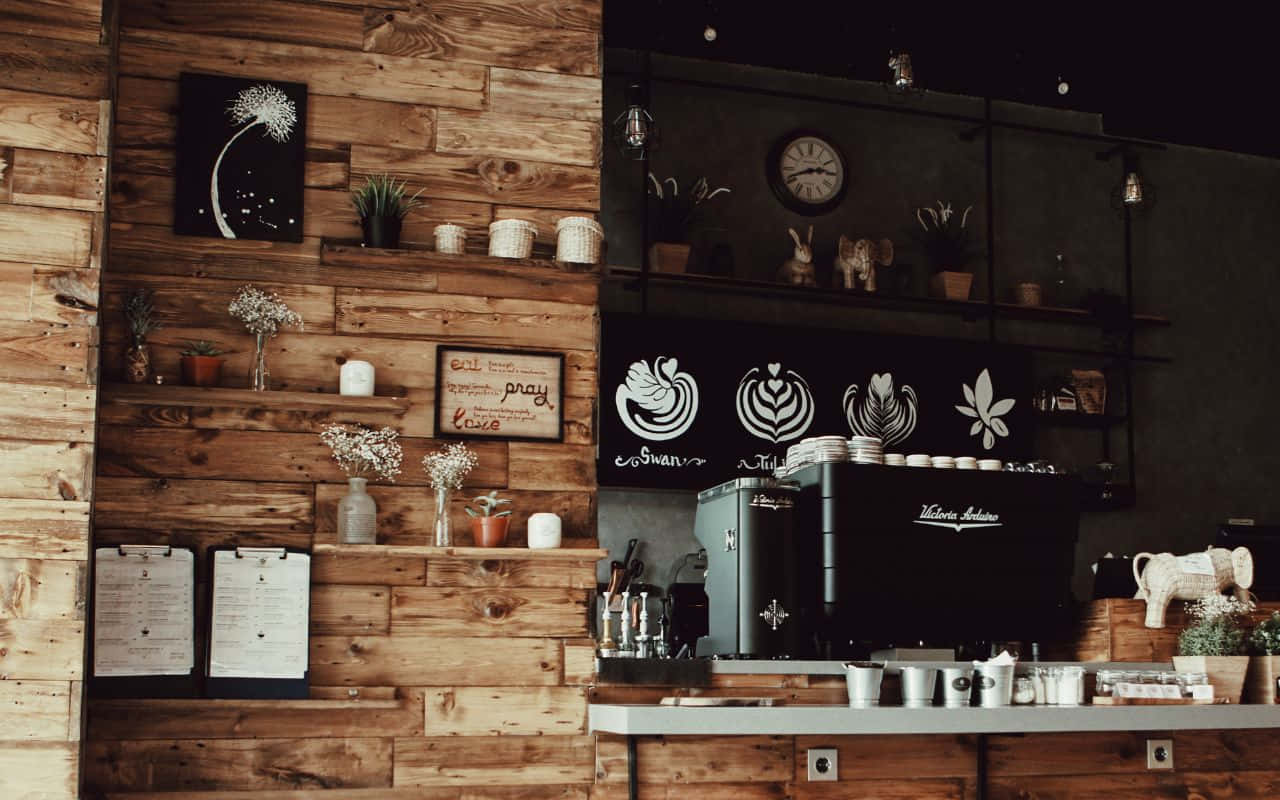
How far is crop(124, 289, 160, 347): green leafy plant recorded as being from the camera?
3605 mm

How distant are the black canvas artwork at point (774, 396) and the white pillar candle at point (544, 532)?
2.30m

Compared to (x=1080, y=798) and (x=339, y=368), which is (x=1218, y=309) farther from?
(x=339, y=368)

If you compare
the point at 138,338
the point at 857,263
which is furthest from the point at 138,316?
the point at 857,263

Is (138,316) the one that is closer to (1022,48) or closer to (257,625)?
(257,625)

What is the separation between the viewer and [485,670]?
12.3 ft

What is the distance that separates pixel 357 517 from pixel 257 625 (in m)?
0.37

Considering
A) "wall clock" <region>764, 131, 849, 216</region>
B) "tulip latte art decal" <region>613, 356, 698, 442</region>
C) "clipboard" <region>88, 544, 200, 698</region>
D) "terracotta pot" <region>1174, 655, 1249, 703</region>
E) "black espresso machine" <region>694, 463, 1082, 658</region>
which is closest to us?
"clipboard" <region>88, 544, 200, 698</region>

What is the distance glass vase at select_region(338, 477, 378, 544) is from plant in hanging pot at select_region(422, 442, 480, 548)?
17 cm

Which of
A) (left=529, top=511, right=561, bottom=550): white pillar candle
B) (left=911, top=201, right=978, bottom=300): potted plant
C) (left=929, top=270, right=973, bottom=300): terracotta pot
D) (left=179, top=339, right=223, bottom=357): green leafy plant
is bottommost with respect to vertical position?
(left=529, top=511, right=561, bottom=550): white pillar candle

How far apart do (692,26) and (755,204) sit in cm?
88

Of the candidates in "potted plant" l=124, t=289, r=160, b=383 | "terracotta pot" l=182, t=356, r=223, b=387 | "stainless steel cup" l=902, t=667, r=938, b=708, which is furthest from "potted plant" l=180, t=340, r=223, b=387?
"stainless steel cup" l=902, t=667, r=938, b=708

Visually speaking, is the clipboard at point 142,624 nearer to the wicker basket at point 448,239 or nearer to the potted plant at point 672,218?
the wicker basket at point 448,239

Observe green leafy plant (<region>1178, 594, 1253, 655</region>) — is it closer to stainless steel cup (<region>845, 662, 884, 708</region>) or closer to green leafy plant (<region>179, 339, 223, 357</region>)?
stainless steel cup (<region>845, 662, 884, 708</region>)

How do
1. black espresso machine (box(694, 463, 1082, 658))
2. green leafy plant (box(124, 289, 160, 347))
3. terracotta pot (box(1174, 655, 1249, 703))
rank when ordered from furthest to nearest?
terracotta pot (box(1174, 655, 1249, 703)) → black espresso machine (box(694, 463, 1082, 658)) → green leafy plant (box(124, 289, 160, 347))
